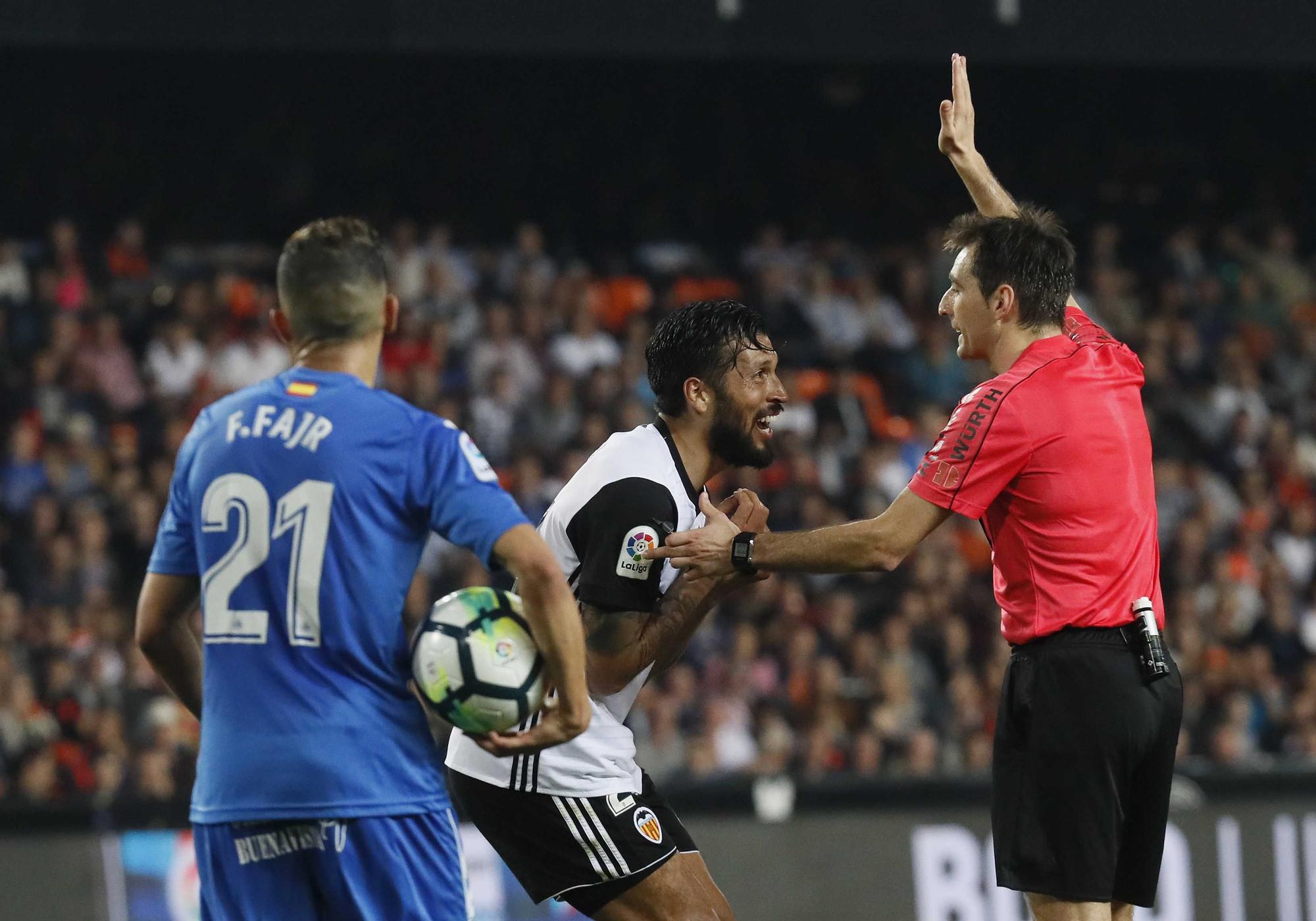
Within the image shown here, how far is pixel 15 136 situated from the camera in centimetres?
1686

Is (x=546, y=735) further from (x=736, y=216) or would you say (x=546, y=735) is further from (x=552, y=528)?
(x=736, y=216)

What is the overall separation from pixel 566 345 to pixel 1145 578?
10.1 m

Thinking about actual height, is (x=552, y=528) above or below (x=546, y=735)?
above

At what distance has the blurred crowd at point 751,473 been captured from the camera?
1152 centimetres

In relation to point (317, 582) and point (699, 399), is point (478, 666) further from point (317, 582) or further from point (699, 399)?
point (699, 399)

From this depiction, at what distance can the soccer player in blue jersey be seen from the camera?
3807 mm

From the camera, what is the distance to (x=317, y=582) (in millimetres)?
3799

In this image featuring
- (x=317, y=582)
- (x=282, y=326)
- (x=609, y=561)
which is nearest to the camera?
(x=317, y=582)

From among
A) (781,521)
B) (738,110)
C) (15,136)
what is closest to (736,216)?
(738,110)

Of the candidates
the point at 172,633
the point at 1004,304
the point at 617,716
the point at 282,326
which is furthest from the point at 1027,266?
the point at 172,633

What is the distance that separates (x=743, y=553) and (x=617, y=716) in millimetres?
616

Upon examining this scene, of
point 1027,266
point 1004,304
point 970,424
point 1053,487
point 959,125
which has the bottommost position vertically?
point 1053,487

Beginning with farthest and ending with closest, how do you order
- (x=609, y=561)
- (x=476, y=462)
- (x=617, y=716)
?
(x=617, y=716)
(x=609, y=561)
(x=476, y=462)

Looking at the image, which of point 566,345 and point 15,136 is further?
point 15,136
